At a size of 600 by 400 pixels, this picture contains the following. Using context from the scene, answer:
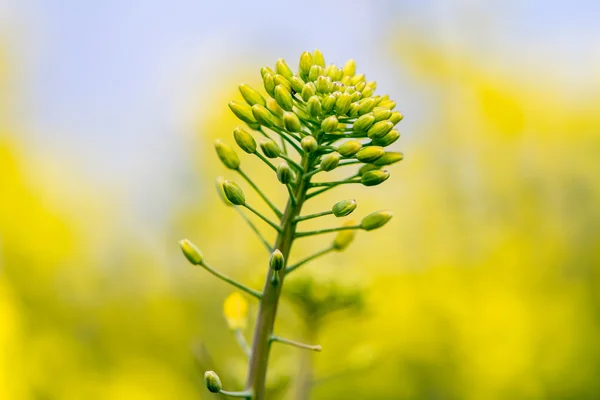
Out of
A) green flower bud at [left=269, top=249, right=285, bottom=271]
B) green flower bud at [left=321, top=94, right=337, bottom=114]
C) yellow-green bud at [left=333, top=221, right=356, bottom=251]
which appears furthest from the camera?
yellow-green bud at [left=333, top=221, right=356, bottom=251]

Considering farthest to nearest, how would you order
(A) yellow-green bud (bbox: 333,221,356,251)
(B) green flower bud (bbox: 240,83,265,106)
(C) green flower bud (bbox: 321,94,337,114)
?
(A) yellow-green bud (bbox: 333,221,356,251)
(B) green flower bud (bbox: 240,83,265,106)
(C) green flower bud (bbox: 321,94,337,114)

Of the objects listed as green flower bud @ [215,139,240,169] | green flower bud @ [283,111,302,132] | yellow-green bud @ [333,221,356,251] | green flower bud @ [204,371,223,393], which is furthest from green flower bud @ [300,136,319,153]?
green flower bud @ [204,371,223,393]

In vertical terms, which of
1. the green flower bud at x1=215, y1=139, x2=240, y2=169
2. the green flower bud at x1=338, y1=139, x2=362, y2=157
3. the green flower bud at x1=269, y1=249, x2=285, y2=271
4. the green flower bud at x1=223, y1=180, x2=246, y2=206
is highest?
the green flower bud at x1=338, y1=139, x2=362, y2=157

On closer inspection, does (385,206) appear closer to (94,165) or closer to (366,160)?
(94,165)

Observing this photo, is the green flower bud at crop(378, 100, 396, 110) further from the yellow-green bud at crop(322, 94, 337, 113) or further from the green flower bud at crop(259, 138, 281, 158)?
the green flower bud at crop(259, 138, 281, 158)

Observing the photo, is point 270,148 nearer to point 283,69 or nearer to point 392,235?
point 283,69

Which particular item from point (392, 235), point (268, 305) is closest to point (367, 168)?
point (268, 305)

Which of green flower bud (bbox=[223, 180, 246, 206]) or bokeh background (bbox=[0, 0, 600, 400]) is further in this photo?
bokeh background (bbox=[0, 0, 600, 400])

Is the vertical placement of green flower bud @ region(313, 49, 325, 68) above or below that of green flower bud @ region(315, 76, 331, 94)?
above
